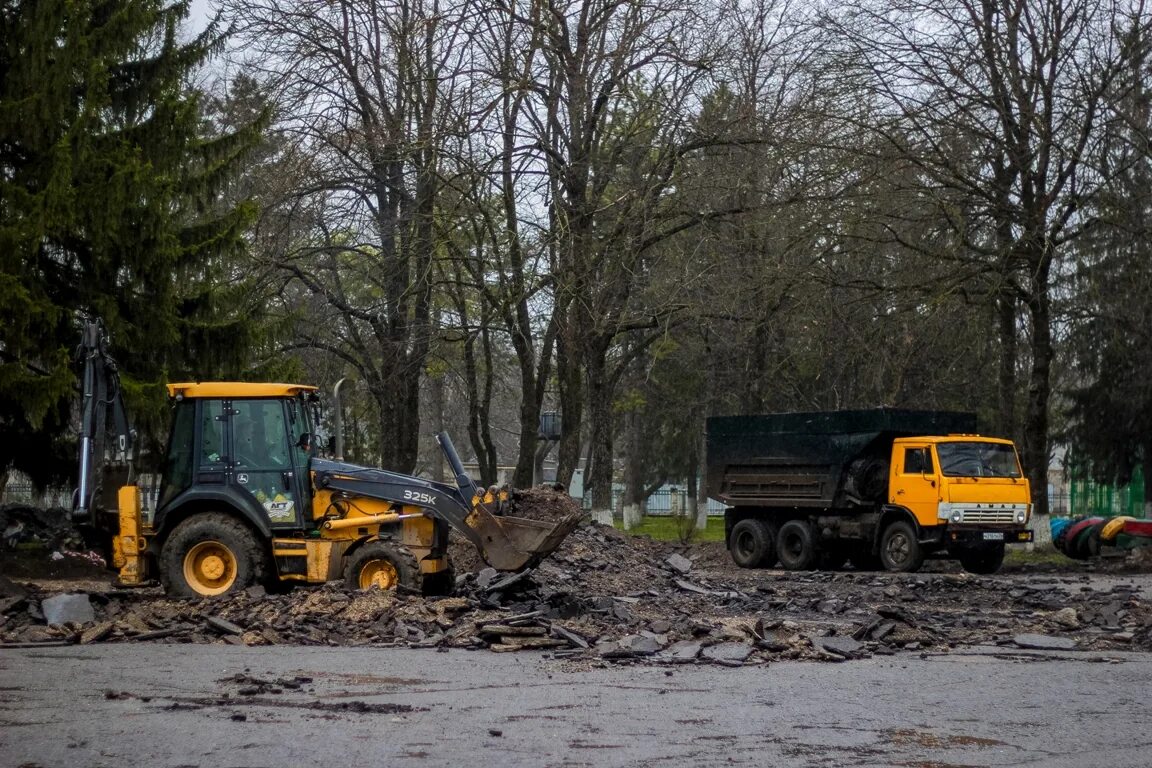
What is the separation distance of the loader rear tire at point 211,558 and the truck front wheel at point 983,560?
44.4 ft

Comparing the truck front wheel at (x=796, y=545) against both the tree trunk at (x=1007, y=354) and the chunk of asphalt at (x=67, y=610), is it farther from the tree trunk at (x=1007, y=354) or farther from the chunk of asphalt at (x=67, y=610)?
the chunk of asphalt at (x=67, y=610)

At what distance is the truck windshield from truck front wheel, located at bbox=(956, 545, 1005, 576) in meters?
1.33

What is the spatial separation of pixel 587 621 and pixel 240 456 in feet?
15.2

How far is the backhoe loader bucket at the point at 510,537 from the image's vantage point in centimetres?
1627

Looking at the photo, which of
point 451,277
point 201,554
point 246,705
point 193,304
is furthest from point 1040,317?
point 246,705

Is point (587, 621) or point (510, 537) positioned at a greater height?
point (510, 537)

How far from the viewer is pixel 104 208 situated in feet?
74.6

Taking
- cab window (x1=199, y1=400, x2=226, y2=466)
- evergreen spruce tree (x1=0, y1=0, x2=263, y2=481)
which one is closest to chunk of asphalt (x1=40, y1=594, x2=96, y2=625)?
cab window (x1=199, y1=400, x2=226, y2=466)

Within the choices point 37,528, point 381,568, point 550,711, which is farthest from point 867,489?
point 550,711

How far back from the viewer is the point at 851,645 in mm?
13242

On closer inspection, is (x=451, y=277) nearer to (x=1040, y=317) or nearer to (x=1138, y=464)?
(x=1040, y=317)

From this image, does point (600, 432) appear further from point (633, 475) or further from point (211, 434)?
point (633, 475)

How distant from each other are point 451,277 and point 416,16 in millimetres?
7168

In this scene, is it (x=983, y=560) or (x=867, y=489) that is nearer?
(x=983, y=560)
